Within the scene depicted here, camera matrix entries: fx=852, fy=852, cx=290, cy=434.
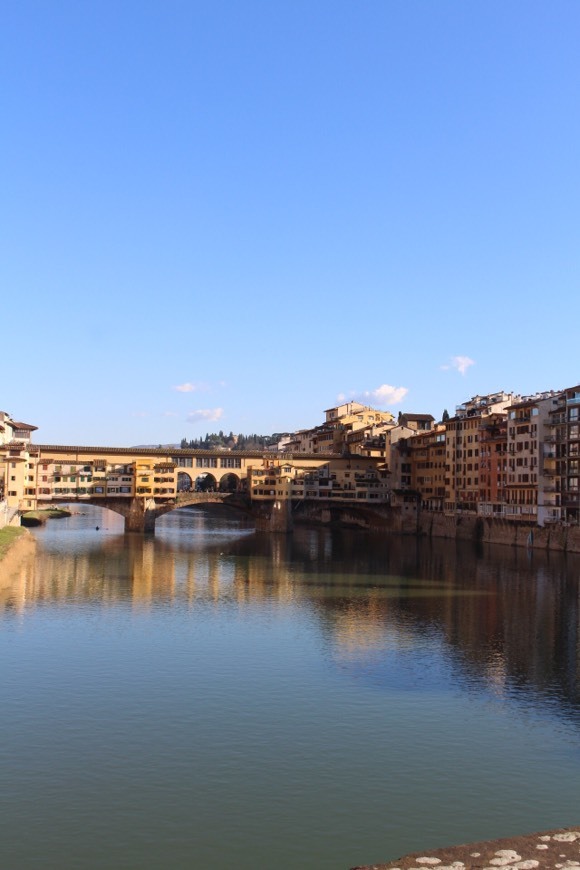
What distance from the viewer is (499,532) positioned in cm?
8219

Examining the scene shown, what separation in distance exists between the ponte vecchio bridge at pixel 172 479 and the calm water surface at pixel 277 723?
4191 cm

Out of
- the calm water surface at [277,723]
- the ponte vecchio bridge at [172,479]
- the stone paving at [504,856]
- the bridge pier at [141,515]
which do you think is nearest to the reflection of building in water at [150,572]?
the calm water surface at [277,723]

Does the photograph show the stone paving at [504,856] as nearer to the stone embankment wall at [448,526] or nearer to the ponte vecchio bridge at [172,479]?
the stone embankment wall at [448,526]

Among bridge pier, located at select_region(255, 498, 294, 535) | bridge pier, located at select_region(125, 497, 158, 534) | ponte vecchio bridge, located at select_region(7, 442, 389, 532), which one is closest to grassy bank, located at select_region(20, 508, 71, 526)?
ponte vecchio bridge, located at select_region(7, 442, 389, 532)

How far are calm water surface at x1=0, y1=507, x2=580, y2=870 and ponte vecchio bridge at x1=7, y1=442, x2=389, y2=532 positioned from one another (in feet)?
137

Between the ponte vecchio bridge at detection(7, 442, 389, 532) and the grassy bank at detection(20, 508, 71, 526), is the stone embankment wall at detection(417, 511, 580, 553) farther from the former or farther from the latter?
the grassy bank at detection(20, 508, 71, 526)

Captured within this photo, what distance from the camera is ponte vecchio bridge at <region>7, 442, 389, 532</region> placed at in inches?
3497

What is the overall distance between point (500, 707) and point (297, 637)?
39.2 feet

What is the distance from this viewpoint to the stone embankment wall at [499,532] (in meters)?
71.8

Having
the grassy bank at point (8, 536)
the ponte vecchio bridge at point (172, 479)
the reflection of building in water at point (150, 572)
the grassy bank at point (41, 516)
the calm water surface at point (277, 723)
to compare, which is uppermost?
the ponte vecchio bridge at point (172, 479)

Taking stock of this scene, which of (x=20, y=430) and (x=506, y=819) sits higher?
(x=20, y=430)

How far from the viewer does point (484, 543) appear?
84.1 meters

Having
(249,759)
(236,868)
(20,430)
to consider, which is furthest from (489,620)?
(20,430)

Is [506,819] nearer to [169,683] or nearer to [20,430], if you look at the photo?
[169,683]
